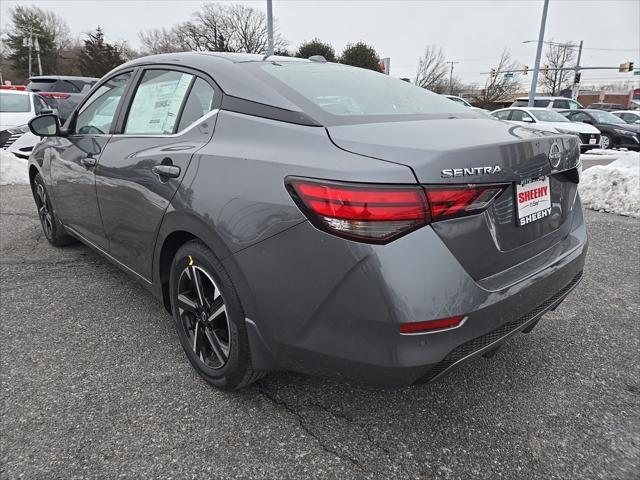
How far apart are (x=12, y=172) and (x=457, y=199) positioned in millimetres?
8579

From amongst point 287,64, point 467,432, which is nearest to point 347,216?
point 467,432

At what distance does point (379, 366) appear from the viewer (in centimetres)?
158

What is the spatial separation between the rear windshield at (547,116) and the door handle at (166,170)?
1498 centimetres

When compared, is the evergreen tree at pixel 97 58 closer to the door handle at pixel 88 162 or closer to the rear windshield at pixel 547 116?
the rear windshield at pixel 547 116

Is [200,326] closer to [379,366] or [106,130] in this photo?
[379,366]

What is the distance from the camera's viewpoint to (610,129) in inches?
632

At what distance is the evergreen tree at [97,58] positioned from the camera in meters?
45.9

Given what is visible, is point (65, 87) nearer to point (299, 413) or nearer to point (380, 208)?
point (299, 413)

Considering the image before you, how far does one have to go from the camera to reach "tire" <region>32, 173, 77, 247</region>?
4.02 meters

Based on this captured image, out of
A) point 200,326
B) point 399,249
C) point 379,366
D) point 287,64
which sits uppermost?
point 287,64

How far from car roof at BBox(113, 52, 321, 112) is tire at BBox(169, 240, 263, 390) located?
70cm

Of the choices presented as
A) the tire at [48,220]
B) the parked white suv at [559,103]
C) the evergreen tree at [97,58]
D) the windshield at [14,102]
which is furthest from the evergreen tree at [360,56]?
the tire at [48,220]

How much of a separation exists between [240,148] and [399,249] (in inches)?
32.3

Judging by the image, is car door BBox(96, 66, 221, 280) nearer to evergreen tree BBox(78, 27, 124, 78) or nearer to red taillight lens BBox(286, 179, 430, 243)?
red taillight lens BBox(286, 179, 430, 243)
